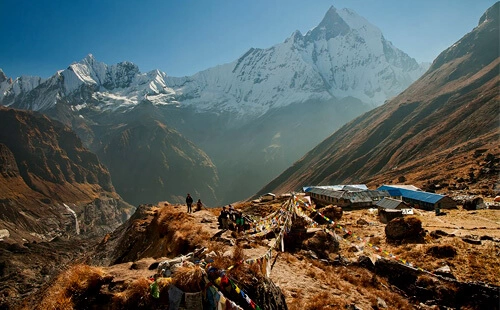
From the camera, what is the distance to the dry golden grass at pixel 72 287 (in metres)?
7.29

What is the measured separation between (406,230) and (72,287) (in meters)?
19.6

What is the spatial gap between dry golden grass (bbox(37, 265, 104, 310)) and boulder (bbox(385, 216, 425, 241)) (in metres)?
18.5

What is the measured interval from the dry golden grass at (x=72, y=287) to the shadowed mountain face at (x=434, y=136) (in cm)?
6590

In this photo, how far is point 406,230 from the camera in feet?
63.5

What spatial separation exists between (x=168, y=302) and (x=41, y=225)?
200804 mm

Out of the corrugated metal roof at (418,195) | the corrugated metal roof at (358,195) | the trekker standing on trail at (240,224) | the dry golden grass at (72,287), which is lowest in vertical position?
the corrugated metal roof at (418,195)

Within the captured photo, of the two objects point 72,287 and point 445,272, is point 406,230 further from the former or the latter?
point 72,287

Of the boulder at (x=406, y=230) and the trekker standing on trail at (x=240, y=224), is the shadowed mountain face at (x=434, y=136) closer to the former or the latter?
the boulder at (x=406, y=230)

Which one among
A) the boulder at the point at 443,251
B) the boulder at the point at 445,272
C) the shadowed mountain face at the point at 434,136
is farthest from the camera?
the shadowed mountain face at the point at 434,136

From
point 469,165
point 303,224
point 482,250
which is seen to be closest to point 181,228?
point 303,224

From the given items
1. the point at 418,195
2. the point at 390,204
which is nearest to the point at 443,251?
the point at 390,204

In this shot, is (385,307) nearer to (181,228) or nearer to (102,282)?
(102,282)

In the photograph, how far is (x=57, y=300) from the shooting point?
7.27 metres

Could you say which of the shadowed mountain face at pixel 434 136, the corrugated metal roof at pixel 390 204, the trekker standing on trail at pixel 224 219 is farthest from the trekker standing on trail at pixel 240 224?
the shadowed mountain face at pixel 434 136
